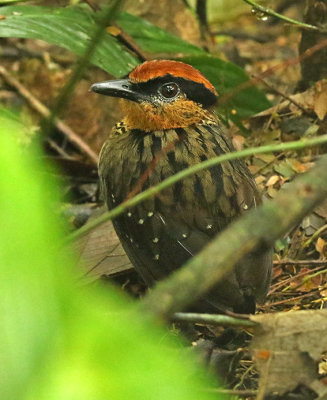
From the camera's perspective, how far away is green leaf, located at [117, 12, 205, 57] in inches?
188

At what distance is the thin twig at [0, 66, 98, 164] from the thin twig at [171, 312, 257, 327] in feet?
10.3

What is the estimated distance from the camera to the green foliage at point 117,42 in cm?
436

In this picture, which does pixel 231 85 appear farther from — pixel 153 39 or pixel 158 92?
pixel 158 92

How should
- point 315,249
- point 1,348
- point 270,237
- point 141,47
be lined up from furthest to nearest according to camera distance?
point 141,47, point 315,249, point 270,237, point 1,348

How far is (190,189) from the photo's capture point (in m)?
3.27

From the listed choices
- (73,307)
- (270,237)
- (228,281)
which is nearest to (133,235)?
(228,281)

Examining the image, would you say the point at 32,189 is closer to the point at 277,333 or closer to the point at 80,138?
the point at 277,333

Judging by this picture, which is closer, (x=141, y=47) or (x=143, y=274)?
(x=143, y=274)

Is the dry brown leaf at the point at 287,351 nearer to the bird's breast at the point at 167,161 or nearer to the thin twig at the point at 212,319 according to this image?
the thin twig at the point at 212,319

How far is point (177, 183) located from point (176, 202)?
90mm

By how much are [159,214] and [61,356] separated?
2.54m

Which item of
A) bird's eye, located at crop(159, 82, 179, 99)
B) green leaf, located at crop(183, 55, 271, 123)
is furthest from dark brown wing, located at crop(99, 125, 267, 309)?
green leaf, located at crop(183, 55, 271, 123)

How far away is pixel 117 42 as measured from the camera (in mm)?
4738

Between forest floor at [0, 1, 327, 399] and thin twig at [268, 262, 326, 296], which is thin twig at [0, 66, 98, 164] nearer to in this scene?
forest floor at [0, 1, 327, 399]
